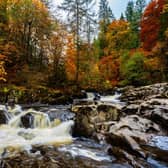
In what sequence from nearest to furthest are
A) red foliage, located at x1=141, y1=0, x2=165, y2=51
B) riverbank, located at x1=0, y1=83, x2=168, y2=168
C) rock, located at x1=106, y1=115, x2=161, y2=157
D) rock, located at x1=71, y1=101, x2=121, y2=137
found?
1. riverbank, located at x1=0, y1=83, x2=168, y2=168
2. rock, located at x1=106, y1=115, x2=161, y2=157
3. rock, located at x1=71, y1=101, x2=121, y2=137
4. red foliage, located at x1=141, y1=0, x2=165, y2=51

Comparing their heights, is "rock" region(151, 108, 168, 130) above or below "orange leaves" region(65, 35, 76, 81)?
below

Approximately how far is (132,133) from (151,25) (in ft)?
88.6

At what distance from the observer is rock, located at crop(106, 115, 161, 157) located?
28.3ft

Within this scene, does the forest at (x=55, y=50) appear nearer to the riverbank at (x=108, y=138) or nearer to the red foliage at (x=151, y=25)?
the red foliage at (x=151, y=25)

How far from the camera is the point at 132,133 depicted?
31.3 feet

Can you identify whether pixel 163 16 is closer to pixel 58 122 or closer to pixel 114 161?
pixel 58 122

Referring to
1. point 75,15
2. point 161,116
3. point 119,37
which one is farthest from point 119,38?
point 161,116

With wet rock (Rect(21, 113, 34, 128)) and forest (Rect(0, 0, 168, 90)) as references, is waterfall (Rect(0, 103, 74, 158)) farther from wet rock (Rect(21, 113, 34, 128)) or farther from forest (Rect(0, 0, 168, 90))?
forest (Rect(0, 0, 168, 90))

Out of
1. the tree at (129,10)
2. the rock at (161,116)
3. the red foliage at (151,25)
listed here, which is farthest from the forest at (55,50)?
the tree at (129,10)

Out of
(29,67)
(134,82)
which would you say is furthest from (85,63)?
(134,82)

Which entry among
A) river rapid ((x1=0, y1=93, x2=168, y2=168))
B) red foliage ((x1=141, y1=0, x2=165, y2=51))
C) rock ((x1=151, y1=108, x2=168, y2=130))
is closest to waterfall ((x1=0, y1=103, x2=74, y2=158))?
river rapid ((x1=0, y1=93, x2=168, y2=168))

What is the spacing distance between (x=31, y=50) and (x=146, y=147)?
2096cm

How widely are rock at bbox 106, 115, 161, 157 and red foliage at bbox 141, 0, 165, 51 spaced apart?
76.3 ft

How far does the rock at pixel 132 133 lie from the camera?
28.3 feet
